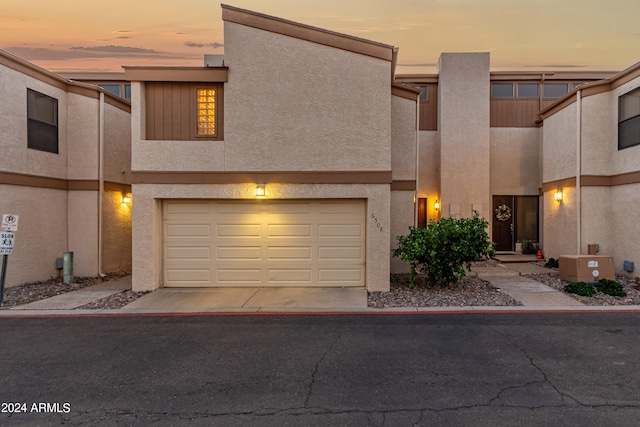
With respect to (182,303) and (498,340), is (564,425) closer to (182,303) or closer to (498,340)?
(498,340)

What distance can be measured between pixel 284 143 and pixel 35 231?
7648 millimetres

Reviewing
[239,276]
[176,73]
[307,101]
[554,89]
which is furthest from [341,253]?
[554,89]

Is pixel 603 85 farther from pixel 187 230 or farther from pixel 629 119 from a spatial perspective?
pixel 187 230

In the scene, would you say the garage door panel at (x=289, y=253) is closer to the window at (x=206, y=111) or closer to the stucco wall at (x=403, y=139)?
the window at (x=206, y=111)

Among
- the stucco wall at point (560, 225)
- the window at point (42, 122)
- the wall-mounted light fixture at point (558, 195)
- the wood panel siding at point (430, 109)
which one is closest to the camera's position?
the window at point (42, 122)

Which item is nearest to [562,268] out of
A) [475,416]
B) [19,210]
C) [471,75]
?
[475,416]

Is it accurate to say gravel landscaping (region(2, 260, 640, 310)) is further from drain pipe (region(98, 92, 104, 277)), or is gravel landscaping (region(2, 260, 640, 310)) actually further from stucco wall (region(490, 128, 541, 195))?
stucco wall (region(490, 128, 541, 195))

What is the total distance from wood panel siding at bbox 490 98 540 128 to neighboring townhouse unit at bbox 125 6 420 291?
29.5 feet

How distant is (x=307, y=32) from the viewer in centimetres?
836

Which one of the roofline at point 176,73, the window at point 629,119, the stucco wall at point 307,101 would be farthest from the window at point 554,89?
the roofline at point 176,73

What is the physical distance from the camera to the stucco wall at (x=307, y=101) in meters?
8.40

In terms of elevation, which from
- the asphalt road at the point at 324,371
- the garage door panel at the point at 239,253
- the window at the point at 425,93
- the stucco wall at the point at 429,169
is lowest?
the asphalt road at the point at 324,371

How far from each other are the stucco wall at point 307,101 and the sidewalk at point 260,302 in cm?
325

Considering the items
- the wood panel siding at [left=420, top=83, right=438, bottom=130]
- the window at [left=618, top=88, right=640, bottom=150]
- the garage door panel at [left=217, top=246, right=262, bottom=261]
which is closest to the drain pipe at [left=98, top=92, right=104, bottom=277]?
the garage door panel at [left=217, top=246, right=262, bottom=261]
